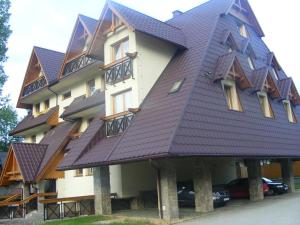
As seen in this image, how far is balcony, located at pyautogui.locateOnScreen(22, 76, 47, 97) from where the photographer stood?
29.5 metres

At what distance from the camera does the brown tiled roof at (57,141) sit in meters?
23.8

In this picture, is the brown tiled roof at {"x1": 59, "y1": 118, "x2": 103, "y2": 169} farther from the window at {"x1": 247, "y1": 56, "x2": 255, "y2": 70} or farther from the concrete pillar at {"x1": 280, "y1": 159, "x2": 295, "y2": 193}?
the concrete pillar at {"x1": 280, "y1": 159, "x2": 295, "y2": 193}

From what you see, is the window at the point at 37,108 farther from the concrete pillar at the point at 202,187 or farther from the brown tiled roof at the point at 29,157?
the concrete pillar at the point at 202,187

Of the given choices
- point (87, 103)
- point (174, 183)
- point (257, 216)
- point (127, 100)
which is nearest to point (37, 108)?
point (87, 103)

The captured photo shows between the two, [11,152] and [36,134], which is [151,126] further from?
[36,134]

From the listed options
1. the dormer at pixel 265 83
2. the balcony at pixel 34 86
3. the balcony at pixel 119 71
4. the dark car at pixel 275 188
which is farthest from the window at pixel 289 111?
the balcony at pixel 34 86

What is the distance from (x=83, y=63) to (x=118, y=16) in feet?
18.6

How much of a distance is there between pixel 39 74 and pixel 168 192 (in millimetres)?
20115

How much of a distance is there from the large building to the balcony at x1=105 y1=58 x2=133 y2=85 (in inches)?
2.8

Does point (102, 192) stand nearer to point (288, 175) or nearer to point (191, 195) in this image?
point (191, 195)

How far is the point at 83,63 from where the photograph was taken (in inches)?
947

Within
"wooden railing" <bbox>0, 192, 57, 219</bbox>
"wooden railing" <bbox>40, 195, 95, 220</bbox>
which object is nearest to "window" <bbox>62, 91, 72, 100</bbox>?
"wooden railing" <bbox>0, 192, 57, 219</bbox>

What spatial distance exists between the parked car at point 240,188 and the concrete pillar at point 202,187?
6.16 metres

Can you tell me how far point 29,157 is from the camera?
2489 centimetres
